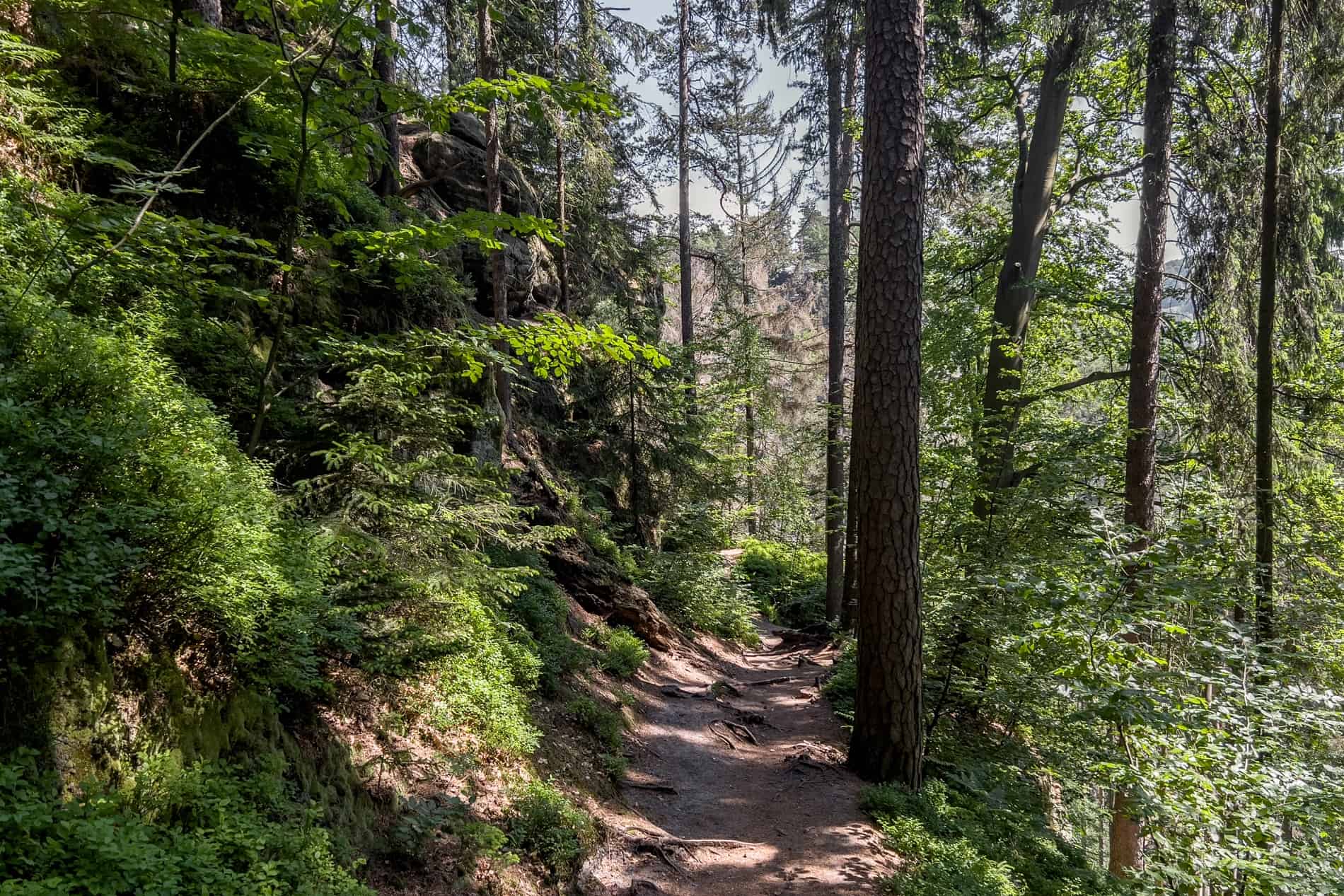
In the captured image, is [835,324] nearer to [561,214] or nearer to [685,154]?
[561,214]

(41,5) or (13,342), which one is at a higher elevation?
(41,5)

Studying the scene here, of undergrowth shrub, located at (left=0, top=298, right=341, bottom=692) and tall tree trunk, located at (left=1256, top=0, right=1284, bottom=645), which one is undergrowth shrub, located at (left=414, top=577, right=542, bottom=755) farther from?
tall tree trunk, located at (left=1256, top=0, right=1284, bottom=645)

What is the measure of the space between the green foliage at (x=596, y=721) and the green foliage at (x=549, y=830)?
1.91 metres

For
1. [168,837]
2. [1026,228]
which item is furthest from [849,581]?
[168,837]

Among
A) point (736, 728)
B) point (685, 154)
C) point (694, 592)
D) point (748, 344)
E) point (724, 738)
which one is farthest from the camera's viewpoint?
point (685, 154)

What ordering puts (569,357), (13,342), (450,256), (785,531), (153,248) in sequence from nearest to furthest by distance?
(13,342) → (153,248) → (569,357) → (450,256) → (785,531)

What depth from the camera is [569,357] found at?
4.91 meters

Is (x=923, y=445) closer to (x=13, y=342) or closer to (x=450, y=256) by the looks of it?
(x=450, y=256)

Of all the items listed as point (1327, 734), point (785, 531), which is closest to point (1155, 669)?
point (1327, 734)

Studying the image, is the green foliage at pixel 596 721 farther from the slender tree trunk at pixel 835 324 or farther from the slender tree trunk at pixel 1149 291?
the slender tree trunk at pixel 835 324

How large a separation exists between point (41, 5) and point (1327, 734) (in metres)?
10.7

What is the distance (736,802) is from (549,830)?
2.66m

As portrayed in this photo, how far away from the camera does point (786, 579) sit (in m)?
21.0

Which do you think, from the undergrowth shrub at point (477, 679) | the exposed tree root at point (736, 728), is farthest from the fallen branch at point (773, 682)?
the undergrowth shrub at point (477, 679)
